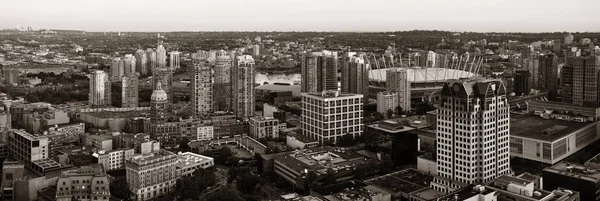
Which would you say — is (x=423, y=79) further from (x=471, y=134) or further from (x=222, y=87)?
(x=471, y=134)

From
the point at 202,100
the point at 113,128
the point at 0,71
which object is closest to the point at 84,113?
the point at 113,128

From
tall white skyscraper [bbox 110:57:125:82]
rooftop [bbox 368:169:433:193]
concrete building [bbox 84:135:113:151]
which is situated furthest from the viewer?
tall white skyscraper [bbox 110:57:125:82]

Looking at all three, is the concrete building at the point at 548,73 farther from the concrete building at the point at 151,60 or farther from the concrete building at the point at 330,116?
the concrete building at the point at 151,60

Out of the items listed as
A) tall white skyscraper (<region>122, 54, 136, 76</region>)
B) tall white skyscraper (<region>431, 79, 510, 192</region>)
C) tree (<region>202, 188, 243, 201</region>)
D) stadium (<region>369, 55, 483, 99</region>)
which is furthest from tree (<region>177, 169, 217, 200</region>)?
tall white skyscraper (<region>122, 54, 136, 76</region>)

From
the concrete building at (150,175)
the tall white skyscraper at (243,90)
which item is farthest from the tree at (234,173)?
the tall white skyscraper at (243,90)

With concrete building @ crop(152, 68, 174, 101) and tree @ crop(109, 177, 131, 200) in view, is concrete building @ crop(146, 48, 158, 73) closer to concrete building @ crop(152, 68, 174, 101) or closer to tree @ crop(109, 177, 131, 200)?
concrete building @ crop(152, 68, 174, 101)

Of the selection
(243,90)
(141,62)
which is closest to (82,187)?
(243,90)

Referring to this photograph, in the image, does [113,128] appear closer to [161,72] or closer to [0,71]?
[161,72]
